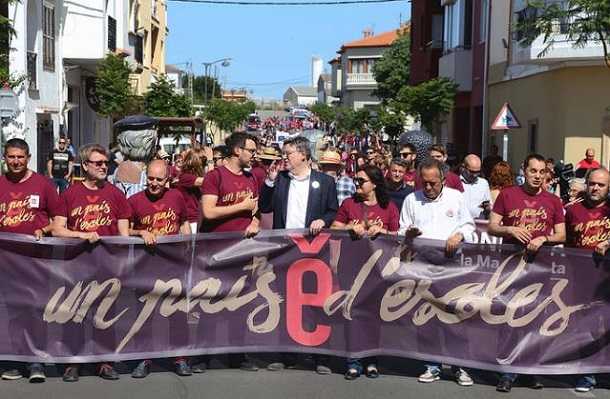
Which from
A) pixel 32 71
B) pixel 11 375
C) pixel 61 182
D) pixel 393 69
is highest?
pixel 393 69

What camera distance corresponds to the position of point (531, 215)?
25.9 feet

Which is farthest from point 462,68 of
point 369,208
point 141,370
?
point 141,370

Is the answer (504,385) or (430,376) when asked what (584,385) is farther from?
(430,376)

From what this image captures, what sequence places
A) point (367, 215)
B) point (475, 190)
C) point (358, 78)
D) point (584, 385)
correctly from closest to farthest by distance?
point (584, 385)
point (367, 215)
point (475, 190)
point (358, 78)

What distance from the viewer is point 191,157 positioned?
11.3m

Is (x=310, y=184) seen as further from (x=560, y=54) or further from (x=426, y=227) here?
(x=560, y=54)

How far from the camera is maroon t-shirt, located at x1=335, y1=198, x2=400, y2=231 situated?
8273 millimetres

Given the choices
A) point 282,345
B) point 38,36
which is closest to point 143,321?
point 282,345

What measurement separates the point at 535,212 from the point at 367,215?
4.43 ft

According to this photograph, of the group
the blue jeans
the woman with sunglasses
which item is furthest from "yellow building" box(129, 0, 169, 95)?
the woman with sunglasses

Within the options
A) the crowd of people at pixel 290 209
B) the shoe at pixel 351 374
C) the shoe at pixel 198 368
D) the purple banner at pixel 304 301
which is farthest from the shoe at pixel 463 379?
the shoe at pixel 198 368

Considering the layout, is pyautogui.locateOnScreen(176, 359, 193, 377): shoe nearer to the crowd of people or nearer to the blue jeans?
the crowd of people

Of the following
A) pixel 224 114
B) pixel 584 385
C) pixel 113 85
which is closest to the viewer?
pixel 584 385

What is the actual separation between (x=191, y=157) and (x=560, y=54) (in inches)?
524
